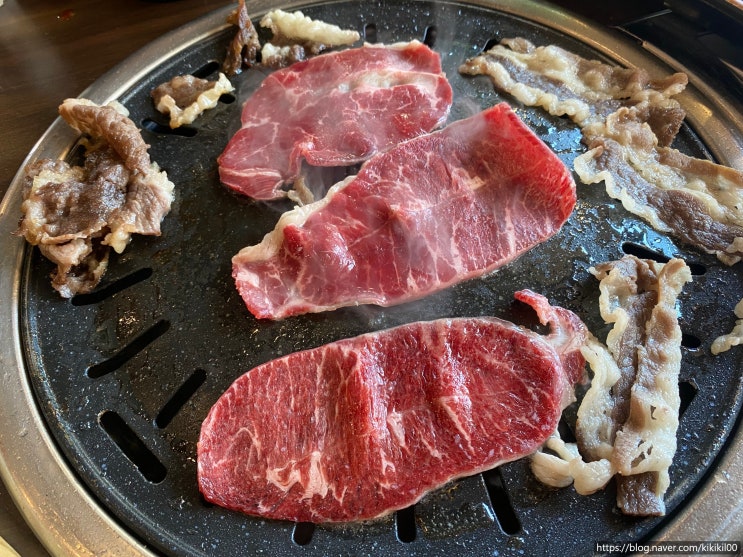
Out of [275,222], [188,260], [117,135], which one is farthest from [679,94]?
[117,135]

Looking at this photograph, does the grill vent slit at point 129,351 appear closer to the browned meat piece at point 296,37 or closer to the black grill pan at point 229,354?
the black grill pan at point 229,354

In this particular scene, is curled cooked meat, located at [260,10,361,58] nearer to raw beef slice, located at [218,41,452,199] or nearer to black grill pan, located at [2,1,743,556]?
raw beef slice, located at [218,41,452,199]

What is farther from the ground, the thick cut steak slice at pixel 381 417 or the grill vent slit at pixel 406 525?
the thick cut steak slice at pixel 381 417

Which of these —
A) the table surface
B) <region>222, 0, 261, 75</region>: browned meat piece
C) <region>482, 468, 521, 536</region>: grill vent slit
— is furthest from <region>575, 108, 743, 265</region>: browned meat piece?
the table surface

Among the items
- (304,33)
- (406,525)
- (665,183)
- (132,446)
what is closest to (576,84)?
(665,183)

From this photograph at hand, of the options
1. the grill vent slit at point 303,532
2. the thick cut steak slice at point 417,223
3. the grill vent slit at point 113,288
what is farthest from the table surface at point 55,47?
the grill vent slit at point 303,532

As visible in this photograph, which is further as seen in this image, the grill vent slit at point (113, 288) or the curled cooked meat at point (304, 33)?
the curled cooked meat at point (304, 33)
